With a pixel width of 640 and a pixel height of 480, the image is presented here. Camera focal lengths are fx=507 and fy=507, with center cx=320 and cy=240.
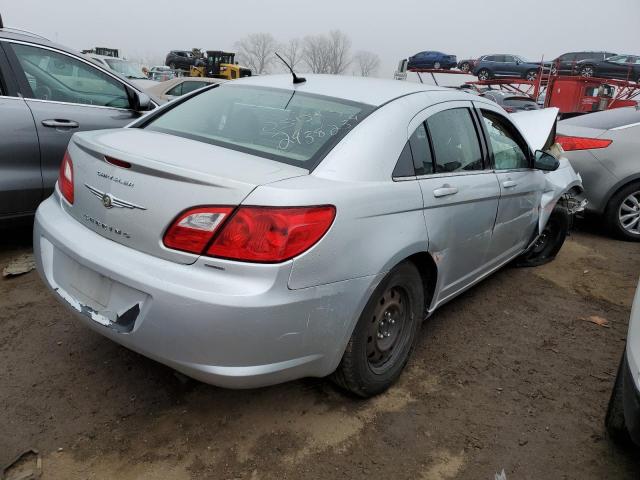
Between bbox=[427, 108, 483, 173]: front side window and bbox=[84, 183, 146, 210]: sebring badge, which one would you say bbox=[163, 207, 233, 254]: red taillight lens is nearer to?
bbox=[84, 183, 146, 210]: sebring badge

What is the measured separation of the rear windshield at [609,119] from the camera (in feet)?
19.5

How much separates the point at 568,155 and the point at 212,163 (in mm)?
5291

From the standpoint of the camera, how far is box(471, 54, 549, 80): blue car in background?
941 inches

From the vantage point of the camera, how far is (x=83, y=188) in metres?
2.23

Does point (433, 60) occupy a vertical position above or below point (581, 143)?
above

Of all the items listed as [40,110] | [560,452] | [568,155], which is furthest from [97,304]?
[568,155]

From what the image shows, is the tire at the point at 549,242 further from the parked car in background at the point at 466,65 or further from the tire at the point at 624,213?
the parked car in background at the point at 466,65

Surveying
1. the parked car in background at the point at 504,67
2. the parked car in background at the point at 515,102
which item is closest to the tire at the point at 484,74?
the parked car in background at the point at 504,67

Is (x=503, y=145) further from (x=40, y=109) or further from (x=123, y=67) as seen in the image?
(x=123, y=67)

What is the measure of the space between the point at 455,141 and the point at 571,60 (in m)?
21.7

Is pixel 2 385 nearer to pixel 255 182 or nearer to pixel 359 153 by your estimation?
pixel 255 182

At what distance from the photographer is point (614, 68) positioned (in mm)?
19734

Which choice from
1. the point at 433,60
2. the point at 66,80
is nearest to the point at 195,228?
the point at 66,80

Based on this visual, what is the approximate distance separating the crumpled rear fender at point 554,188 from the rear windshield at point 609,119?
1792mm
